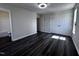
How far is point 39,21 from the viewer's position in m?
8.71

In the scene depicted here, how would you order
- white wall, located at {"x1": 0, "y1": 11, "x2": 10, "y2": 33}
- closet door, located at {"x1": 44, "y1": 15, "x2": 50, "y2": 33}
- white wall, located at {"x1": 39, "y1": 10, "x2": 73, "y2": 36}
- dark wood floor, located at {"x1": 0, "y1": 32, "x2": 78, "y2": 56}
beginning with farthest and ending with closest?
1. closet door, located at {"x1": 44, "y1": 15, "x2": 50, "y2": 33}
2. white wall, located at {"x1": 0, "y1": 11, "x2": 10, "y2": 33}
3. white wall, located at {"x1": 39, "y1": 10, "x2": 73, "y2": 36}
4. dark wood floor, located at {"x1": 0, "y1": 32, "x2": 78, "y2": 56}

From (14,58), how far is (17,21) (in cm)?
442

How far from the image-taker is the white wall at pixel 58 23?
6.14m

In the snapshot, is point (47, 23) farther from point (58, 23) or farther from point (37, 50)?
point (37, 50)

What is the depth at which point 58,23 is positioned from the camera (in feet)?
23.2

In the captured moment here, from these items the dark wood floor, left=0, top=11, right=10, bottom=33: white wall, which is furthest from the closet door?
left=0, top=11, right=10, bottom=33: white wall

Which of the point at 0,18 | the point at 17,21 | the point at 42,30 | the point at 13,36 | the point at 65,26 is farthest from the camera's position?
the point at 42,30

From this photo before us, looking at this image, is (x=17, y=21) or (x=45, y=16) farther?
(x=45, y=16)

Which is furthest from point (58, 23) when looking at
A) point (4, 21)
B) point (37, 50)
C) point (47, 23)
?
point (4, 21)

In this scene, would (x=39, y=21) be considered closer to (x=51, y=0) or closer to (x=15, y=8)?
(x=15, y=8)

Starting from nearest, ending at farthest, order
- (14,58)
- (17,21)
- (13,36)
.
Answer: (14,58) → (13,36) → (17,21)

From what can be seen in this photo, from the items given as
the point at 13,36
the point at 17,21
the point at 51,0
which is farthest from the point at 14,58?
the point at 17,21

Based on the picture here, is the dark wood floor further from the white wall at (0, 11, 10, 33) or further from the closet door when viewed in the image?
the white wall at (0, 11, 10, 33)

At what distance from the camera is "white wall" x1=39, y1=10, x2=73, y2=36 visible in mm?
6137
